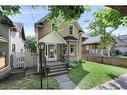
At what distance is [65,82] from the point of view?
482cm

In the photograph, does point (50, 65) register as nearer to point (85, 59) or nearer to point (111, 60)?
point (85, 59)

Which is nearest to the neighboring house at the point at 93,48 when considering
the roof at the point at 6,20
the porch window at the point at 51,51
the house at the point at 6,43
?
the porch window at the point at 51,51

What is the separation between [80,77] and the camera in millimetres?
4953

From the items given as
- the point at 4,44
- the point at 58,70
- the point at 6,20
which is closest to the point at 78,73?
the point at 58,70

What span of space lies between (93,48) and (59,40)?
114 centimetres

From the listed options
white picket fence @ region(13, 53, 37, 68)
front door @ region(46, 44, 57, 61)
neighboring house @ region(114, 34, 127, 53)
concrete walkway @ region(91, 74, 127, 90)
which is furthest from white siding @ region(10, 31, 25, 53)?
neighboring house @ region(114, 34, 127, 53)

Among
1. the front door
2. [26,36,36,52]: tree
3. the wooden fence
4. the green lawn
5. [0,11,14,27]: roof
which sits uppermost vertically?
[0,11,14,27]: roof

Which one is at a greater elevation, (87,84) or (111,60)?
(111,60)

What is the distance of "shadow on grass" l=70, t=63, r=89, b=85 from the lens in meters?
4.90

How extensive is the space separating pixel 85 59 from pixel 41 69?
4.12ft

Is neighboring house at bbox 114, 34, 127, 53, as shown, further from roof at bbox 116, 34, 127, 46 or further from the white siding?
the white siding
